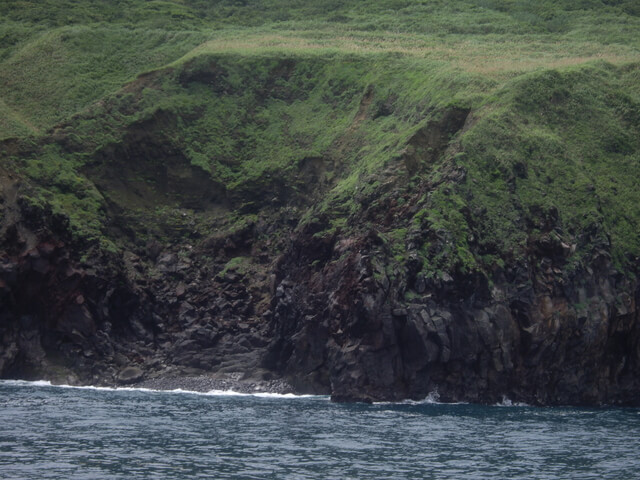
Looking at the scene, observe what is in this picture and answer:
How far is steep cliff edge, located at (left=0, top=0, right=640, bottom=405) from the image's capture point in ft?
201

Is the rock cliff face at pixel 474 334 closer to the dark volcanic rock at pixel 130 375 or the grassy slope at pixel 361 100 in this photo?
the grassy slope at pixel 361 100

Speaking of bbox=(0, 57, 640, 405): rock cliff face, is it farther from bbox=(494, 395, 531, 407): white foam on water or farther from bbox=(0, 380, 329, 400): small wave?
bbox=(0, 380, 329, 400): small wave

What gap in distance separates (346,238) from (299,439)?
25782mm

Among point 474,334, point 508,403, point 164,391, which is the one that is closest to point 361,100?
point 474,334

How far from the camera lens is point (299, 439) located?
4359 centimetres

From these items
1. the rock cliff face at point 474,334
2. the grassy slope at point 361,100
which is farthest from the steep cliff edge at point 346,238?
the grassy slope at point 361,100

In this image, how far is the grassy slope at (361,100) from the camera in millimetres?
68188

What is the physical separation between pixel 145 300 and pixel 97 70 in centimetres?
3731

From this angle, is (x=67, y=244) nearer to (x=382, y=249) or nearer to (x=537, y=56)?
(x=382, y=249)

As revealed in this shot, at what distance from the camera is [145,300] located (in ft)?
237

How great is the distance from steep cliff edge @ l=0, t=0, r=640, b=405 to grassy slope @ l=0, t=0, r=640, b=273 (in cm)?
27

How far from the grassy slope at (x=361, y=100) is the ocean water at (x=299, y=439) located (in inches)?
550

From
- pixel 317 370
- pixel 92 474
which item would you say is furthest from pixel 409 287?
pixel 92 474

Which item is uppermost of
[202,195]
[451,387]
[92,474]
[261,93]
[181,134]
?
[261,93]
